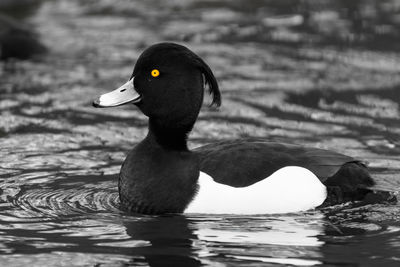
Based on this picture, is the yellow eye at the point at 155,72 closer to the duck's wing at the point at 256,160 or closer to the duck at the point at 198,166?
the duck at the point at 198,166

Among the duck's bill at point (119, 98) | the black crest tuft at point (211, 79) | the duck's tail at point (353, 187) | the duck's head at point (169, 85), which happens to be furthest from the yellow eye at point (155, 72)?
the duck's tail at point (353, 187)

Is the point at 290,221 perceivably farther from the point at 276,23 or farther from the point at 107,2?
the point at 107,2

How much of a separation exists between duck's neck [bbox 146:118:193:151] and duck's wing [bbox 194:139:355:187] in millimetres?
178

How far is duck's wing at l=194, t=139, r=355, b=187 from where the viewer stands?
7.67 meters

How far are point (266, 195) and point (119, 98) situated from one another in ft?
4.65

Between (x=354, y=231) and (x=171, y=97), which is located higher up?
(x=171, y=97)

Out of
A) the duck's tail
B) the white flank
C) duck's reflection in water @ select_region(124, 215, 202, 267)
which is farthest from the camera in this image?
the duck's tail

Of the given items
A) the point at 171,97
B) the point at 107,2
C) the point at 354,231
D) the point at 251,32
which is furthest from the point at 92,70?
the point at 354,231

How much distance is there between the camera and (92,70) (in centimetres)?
1358

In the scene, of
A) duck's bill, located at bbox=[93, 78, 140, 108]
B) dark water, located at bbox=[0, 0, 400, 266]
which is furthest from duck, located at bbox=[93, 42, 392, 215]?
dark water, located at bbox=[0, 0, 400, 266]

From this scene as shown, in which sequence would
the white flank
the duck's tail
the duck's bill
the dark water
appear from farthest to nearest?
the duck's tail, the duck's bill, the white flank, the dark water

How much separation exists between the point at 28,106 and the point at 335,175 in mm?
5029

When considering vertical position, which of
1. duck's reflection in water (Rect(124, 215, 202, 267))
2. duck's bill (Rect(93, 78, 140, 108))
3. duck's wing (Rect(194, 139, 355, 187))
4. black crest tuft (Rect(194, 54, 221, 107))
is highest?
black crest tuft (Rect(194, 54, 221, 107))

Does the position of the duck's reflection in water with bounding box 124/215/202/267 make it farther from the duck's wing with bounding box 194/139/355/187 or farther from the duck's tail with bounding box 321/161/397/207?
the duck's tail with bounding box 321/161/397/207
